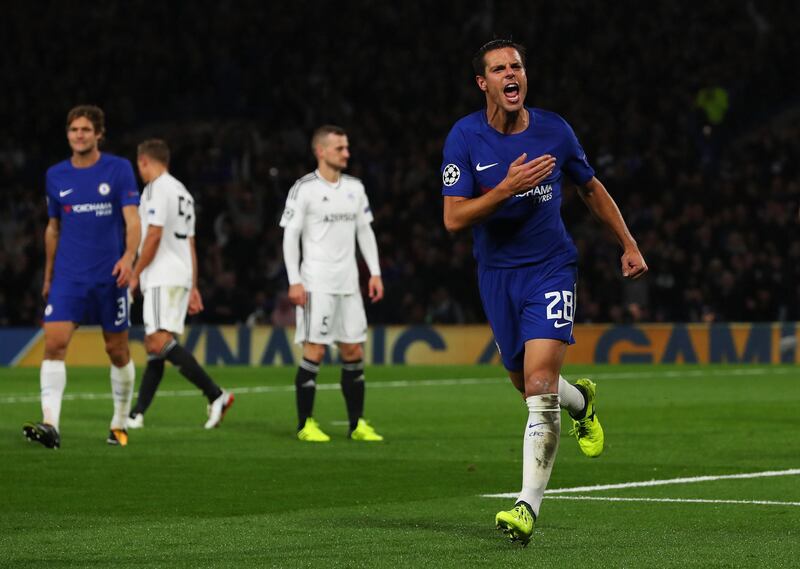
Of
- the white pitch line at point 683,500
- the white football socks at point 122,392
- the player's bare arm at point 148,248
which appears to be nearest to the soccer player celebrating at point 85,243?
the white football socks at point 122,392

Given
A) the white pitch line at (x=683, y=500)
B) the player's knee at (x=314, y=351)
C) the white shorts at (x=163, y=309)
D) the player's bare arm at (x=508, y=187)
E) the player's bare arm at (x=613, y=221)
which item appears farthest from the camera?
the white shorts at (x=163, y=309)

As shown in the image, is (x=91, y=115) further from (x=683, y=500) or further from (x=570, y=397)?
(x=683, y=500)

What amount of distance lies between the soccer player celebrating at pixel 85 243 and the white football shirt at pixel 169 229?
4.86 feet

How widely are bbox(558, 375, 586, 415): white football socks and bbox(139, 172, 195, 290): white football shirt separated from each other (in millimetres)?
5981

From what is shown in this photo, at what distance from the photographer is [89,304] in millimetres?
11680

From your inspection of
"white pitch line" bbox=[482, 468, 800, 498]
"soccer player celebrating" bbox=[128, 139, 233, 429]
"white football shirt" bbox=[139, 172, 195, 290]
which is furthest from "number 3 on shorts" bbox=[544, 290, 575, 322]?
"white football shirt" bbox=[139, 172, 195, 290]

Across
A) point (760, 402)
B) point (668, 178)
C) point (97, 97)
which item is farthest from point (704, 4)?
point (760, 402)

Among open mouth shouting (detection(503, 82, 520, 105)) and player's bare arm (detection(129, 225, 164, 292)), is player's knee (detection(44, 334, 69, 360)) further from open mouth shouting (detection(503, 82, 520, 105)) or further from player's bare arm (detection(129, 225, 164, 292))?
open mouth shouting (detection(503, 82, 520, 105))

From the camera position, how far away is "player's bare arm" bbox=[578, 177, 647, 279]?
7.59 m

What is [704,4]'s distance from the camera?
3366 centimetres

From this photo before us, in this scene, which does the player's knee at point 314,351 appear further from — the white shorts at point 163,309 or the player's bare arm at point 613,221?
the player's bare arm at point 613,221

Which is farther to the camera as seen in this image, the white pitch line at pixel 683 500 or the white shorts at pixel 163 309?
the white shorts at pixel 163 309

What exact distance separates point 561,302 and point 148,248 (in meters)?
6.38

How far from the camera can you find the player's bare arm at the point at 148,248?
13.1m
